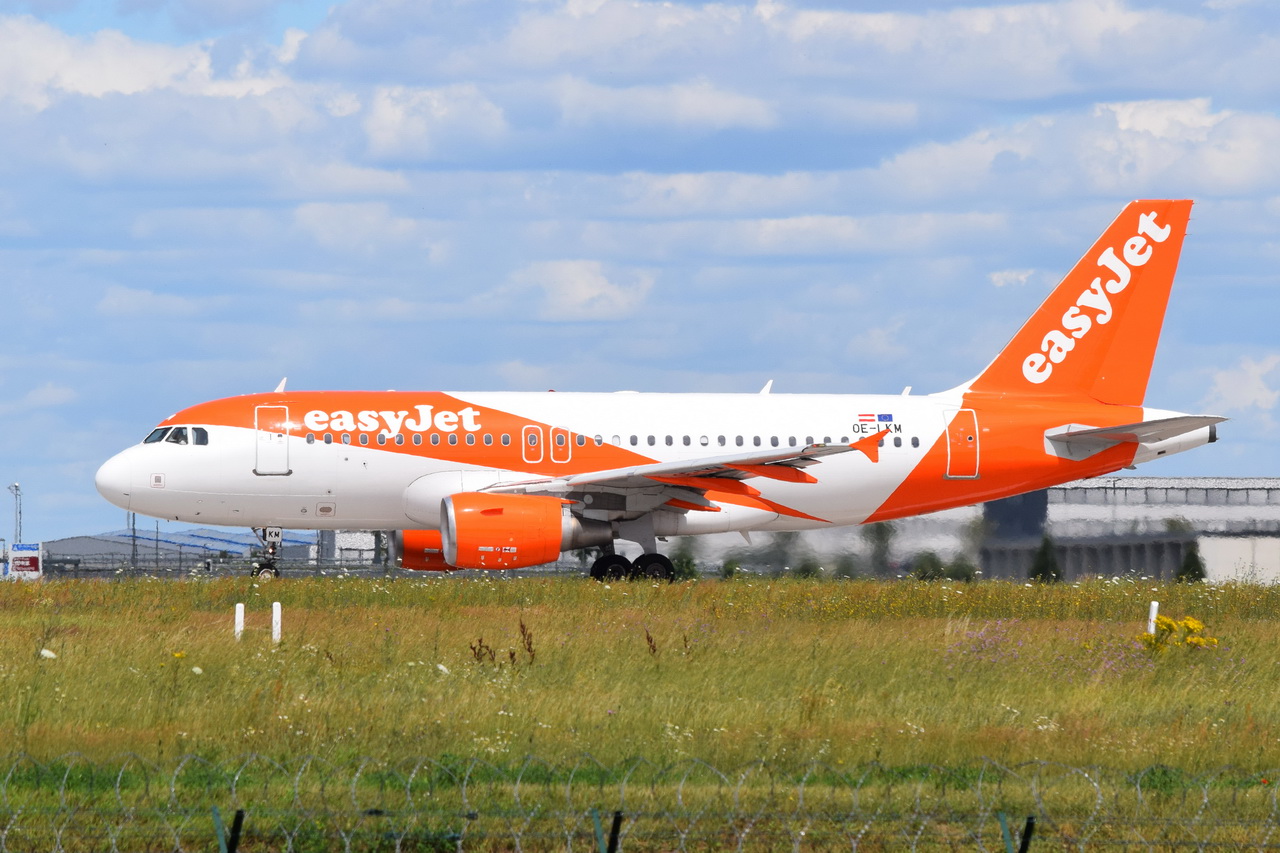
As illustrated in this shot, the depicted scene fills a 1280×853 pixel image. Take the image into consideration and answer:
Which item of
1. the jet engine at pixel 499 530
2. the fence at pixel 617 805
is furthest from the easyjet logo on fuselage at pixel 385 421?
the fence at pixel 617 805

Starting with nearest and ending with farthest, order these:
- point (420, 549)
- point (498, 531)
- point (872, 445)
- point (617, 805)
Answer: point (617, 805), point (498, 531), point (420, 549), point (872, 445)

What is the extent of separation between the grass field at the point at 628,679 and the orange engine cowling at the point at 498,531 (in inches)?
49.4

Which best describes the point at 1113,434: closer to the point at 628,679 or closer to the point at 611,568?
the point at 611,568

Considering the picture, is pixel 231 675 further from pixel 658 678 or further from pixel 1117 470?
pixel 1117 470

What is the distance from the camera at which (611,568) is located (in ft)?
95.1

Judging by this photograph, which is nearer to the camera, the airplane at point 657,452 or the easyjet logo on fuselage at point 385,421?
the airplane at point 657,452

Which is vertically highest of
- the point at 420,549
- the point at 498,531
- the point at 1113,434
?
the point at 1113,434

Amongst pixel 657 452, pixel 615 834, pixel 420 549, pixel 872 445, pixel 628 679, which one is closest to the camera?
pixel 615 834

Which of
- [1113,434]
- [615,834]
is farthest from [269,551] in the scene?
[615,834]

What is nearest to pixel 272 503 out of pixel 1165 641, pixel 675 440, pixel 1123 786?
pixel 675 440

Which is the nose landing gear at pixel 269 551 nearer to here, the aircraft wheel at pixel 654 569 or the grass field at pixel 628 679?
the grass field at pixel 628 679

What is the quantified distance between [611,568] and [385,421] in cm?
504

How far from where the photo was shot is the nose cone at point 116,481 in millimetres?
28547

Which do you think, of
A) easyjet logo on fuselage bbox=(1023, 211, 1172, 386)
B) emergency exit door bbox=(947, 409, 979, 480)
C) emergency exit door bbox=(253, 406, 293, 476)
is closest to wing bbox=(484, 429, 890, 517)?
emergency exit door bbox=(947, 409, 979, 480)
